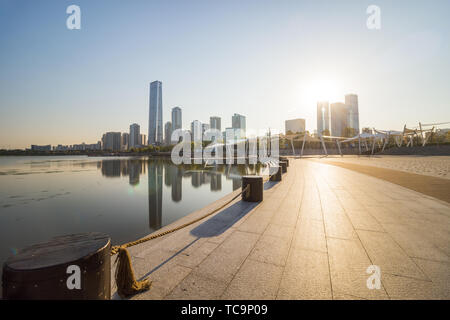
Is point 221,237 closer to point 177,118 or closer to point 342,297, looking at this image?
point 342,297

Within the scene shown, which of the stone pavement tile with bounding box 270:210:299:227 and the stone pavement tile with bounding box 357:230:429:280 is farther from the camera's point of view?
the stone pavement tile with bounding box 270:210:299:227

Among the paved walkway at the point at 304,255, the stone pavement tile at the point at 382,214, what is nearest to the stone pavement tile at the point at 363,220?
the paved walkway at the point at 304,255

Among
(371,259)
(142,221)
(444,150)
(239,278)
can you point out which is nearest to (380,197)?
(371,259)

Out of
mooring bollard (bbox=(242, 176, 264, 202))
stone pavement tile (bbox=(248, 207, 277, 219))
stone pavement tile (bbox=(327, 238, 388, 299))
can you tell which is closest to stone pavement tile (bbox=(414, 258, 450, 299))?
stone pavement tile (bbox=(327, 238, 388, 299))

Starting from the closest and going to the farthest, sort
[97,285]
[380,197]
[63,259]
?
1. [63,259]
2. [97,285]
3. [380,197]

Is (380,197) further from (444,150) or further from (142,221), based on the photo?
(444,150)

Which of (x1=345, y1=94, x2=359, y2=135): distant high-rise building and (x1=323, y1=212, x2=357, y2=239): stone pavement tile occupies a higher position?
(x1=345, y1=94, x2=359, y2=135): distant high-rise building

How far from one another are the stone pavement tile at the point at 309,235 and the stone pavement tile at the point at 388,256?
0.70 m

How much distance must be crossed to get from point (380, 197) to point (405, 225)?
2977 mm

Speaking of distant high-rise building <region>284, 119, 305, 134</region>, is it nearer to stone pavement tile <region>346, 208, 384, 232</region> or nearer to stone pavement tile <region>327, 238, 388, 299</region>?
stone pavement tile <region>346, 208, 384, 232</region>

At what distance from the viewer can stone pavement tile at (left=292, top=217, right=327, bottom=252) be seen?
3425mm

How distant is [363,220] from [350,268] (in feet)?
8.19

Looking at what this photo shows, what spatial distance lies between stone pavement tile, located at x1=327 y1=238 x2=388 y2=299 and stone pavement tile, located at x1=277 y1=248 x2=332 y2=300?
0.38 feet
